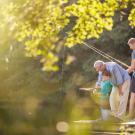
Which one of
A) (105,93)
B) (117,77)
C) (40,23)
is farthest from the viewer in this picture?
(105,93)

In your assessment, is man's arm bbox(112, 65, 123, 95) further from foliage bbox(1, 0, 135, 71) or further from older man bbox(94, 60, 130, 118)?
foliage bbox(1, 0, 135, 71)

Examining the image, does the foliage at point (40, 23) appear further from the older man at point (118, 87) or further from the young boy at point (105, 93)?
the young boy at point (105, 93)

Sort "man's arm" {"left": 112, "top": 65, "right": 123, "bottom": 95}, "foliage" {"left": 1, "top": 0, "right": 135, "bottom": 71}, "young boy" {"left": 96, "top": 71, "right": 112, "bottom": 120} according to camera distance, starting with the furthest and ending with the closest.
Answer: "young boy" {"left": 96, "top": 71, "right": 112, "bottom": 120} → "man's arm" {"left": 112, "top": 65, "right": 123, "bottom": 95} → "foliage" {"left": 1, "top": 0, "right": 135, "bottom": 71}

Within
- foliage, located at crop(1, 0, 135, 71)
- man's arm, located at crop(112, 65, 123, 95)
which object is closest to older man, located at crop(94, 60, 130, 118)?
man's arm, located at crop(112, 65, 123, 95)

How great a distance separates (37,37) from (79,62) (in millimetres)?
19304

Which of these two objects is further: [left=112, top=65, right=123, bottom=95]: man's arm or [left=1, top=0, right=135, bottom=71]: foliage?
[left=112, top=65, right=123, bottom=95]: man's arm

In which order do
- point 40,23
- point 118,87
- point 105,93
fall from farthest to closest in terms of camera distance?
point 105,93
point 118,87
point 40,23

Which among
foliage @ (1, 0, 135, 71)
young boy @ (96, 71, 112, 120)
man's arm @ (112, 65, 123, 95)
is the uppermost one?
foliage @ (1, 0, 135, 71)

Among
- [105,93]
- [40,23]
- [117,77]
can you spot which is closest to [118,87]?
[117,77]

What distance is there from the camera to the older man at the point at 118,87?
966 centimetres

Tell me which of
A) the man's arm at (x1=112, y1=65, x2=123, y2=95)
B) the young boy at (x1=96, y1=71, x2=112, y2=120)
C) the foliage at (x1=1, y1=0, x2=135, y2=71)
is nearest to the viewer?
the foliage at (x1=1, y1=0, x2=135, y2=71)

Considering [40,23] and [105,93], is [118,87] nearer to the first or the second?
[105,93]

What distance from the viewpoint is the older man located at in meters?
9.66

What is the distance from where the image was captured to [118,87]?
31.9 ft
